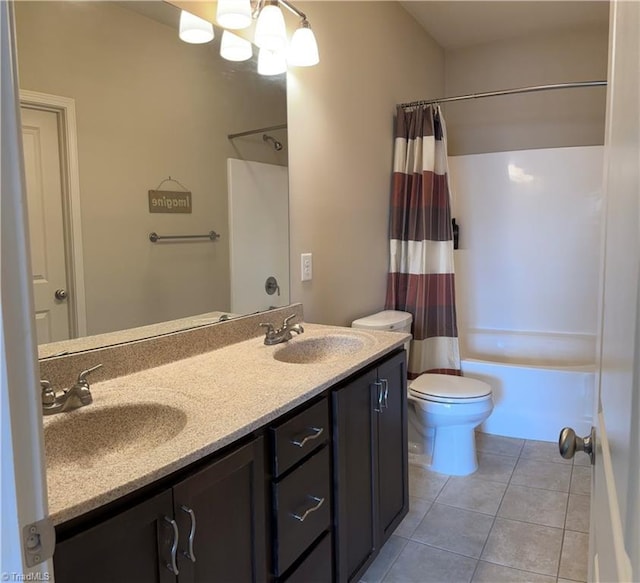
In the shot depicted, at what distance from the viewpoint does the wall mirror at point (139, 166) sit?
4.35 feet

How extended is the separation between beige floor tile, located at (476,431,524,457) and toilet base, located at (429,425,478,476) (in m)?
0.31

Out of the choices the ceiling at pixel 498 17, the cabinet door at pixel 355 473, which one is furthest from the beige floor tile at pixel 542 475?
the ceiling at pixel 498 17

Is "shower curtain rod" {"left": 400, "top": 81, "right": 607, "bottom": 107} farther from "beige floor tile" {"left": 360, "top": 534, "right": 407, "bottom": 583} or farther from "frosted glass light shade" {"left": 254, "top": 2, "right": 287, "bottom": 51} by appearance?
"beige floor tile" {"left": 360, "top": 534, "right": 407, "bottom": 583}

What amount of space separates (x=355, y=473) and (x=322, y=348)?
544 millimetres

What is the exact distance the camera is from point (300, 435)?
137 cm

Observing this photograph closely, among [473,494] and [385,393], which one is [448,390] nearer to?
[473,494]

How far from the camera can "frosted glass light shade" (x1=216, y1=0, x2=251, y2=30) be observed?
178cm

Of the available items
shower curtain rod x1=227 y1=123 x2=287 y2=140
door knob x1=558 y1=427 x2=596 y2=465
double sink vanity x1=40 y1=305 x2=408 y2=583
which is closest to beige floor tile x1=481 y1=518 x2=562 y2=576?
double sink vanity x1=40 y1=305 x2=408 y2=583

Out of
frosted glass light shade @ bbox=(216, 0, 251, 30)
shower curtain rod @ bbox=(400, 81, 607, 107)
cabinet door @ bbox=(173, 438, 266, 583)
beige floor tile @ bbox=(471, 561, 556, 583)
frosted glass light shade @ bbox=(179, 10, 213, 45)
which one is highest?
shower curtain rod @ bbox=(400, 81, 607, 107)

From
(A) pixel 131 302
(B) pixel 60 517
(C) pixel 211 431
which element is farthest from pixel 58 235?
(B) pixel 60 517

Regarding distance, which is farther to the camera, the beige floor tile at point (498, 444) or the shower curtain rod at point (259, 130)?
the beige floor tile at point (498, 444)

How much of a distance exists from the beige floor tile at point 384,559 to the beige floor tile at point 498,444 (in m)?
1.02

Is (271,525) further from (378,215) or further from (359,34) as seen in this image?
(359,34)

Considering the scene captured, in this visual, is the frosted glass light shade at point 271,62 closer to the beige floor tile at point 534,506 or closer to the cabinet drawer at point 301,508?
the cabinet drawer at point 301,508
